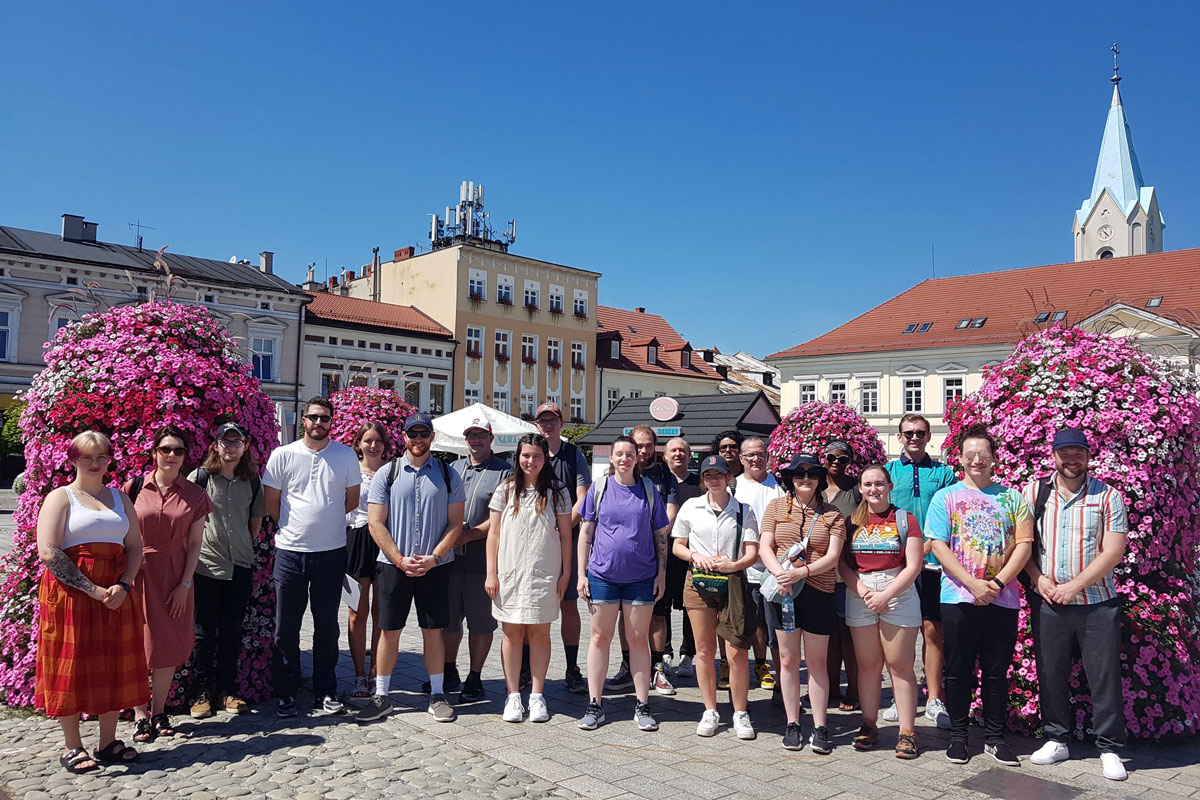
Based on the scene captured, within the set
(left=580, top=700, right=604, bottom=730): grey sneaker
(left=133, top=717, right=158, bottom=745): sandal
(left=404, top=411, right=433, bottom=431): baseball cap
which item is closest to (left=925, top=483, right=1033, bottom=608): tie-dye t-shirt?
(left=580, top=700, right=604, bottom=730): grey sneaker

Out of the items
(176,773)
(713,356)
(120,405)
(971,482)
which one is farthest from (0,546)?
(713,356)

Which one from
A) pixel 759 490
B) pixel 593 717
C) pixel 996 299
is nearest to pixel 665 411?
pixel 759 490

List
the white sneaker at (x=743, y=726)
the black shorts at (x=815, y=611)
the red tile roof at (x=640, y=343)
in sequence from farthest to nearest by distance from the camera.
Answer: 1. the red tile roof at (x=640, y=343)
2. the white sneaker at (x=743, y=726)
3. the black shorts at (x=815, y=611)

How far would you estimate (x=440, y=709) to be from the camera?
236 inches

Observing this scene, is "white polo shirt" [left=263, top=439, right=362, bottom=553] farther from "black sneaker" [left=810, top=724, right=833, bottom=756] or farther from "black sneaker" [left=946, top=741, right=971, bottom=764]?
"black sneaker" [left=946, top=741, right=971, bottom=764]

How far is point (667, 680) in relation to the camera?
716 cm

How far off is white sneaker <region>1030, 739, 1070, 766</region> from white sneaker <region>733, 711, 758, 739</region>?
159 cm

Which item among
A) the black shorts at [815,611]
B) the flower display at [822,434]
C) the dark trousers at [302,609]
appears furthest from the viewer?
the flower display at [822,434]

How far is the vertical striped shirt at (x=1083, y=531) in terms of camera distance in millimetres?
5148

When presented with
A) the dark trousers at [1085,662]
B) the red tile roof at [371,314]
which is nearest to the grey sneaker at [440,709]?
the dark trousers at [1085,662]

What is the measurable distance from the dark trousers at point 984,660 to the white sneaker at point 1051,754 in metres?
0.20

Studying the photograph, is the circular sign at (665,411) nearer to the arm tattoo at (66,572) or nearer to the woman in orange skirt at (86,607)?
the woman in orange skirt at (86,607)

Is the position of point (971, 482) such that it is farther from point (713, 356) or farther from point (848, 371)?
point (713, 356)

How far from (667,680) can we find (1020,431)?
3.20 meters
